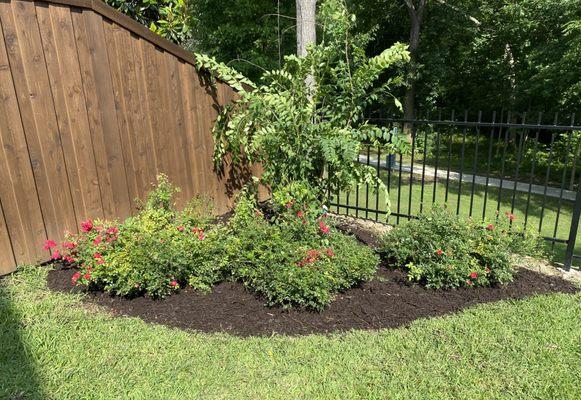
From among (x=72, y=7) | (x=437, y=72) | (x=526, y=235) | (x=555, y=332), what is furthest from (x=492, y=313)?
(x=437, y=72)

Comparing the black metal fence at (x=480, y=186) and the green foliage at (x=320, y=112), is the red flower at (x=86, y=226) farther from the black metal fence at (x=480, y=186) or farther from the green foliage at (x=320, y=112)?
the black metal fence at (x=480, y=186)

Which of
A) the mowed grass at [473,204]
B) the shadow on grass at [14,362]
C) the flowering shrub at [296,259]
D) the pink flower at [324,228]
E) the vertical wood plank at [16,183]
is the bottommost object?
the mowed grass at [473,204]

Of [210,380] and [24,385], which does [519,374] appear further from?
[24,385]

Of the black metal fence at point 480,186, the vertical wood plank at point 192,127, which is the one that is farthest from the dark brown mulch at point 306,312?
the vertical wood plank at point 192,127

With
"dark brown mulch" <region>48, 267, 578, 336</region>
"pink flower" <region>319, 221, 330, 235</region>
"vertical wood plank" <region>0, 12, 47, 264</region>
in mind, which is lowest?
"dark brown mulch" <region>48, 267, 578, 336</region>

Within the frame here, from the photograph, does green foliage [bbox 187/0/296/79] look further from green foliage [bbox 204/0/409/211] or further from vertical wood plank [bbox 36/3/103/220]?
vertical wood plank [bbox 36/3/103/220]

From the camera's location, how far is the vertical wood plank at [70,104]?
3.50m

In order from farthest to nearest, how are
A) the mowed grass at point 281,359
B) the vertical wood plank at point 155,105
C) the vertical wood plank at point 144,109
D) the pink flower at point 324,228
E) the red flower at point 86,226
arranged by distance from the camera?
the vertical wood plank at point 155,105 → the vertical wood plank at point 144,109 → the pink flower at point 324,228 → the red flower at point 86,226 → the mowed grass at point 281,359

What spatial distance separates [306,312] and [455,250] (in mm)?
1490

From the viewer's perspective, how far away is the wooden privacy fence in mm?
3342

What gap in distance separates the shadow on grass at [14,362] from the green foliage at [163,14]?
360 centimetres

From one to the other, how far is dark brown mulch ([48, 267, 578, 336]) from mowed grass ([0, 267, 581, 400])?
144mm

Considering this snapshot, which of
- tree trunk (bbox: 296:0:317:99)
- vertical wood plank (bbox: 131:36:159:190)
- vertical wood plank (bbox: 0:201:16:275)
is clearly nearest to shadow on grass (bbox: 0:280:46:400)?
vertical wood plank (bbox: 0:201:16:275)

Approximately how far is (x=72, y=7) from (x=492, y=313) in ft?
14.3
